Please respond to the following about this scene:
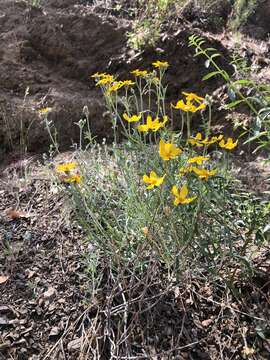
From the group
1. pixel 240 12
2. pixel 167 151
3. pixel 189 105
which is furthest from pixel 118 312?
pixel 240 12

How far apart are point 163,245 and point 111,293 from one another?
279 millimetres

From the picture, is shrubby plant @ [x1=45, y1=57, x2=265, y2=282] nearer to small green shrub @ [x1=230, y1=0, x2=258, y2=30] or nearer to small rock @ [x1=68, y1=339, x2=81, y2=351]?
small rock @ [x1=68, y1=339, x2=81, y2=351]

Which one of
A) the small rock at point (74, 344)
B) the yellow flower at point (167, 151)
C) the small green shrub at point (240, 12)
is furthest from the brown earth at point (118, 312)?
the small green shrub at point (240, 12)

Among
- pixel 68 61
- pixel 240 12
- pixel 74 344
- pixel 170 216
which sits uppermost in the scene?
pixel 240 12

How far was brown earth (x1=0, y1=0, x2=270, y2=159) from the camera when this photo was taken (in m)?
3.00

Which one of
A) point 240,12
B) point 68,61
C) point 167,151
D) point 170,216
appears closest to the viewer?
point 167,151

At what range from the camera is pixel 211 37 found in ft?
11.7

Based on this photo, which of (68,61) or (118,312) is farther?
(68,61)

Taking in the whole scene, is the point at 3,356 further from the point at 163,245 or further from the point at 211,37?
the point at 211,37

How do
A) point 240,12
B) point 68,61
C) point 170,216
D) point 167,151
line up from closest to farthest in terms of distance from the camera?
point 167,151 < point 170,216 < point 68,61 < point 240,12

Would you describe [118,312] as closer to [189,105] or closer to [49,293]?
[49,293]

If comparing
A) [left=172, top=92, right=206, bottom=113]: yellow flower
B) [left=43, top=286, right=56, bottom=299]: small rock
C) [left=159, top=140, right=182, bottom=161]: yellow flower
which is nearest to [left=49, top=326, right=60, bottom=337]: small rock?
[left=43, top=286, right=56, bottom=299]: small rock

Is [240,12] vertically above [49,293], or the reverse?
[240,12]

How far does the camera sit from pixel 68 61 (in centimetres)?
345
